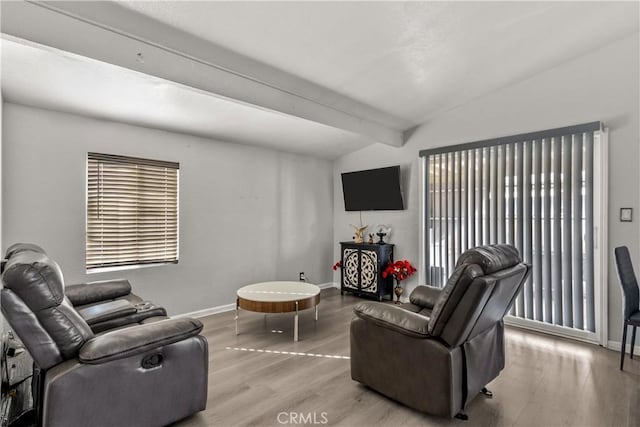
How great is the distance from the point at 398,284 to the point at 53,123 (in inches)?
176

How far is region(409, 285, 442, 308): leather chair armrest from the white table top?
43.7 inches

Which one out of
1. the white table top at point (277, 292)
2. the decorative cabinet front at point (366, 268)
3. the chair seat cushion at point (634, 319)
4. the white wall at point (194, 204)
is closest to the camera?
the chair seat cushion at point (634, 319)

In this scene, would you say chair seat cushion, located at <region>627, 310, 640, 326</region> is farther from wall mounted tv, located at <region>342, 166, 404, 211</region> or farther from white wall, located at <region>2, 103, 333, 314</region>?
white wall, located at <region>2, 103, 333, 314</region>

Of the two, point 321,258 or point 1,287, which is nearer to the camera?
point 1,287

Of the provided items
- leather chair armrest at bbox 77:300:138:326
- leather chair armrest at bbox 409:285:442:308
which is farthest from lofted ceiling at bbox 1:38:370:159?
leather chair armrest at bbox 409:285:442:308

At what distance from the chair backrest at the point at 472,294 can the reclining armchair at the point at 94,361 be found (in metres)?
1.47

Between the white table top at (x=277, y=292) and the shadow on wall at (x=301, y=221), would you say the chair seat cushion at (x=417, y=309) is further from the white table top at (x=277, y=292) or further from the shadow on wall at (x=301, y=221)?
the shadow on wall at (x=301, y=221)

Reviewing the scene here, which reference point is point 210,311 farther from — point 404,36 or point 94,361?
point 404,36

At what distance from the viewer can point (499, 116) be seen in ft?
12.7

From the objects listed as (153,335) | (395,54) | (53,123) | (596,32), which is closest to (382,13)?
(395,54)

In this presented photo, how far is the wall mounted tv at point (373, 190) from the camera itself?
4805 millimetres

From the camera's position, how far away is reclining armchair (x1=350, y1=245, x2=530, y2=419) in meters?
1.83

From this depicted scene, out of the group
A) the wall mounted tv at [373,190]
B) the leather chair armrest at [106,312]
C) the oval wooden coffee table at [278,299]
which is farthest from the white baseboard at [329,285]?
the leather chair armrest at [106,312]

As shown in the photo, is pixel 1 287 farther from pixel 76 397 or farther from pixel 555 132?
pixel 555 132
